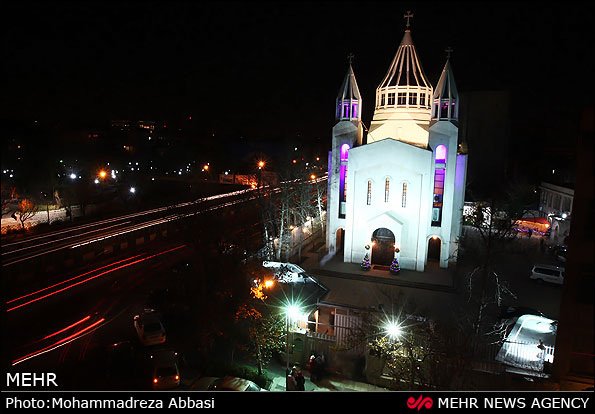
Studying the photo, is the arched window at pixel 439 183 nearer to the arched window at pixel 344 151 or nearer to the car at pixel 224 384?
the arched window at pixel 344 151

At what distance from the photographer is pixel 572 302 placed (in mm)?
8102

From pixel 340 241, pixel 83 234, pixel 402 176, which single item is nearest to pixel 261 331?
pixel 402 176

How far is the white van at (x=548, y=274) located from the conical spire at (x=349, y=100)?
13.8 meters

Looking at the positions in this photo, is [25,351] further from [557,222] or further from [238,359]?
[557,222]

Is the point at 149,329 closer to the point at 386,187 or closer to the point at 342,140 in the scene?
the point at 386,187

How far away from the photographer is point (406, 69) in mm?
25844

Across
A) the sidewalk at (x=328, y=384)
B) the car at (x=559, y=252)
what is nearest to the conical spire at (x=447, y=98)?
the car at (x=559, y=252)

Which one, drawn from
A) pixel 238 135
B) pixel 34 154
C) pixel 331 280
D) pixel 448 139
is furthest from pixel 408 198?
pixel 238 135

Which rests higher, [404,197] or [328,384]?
[404,197]

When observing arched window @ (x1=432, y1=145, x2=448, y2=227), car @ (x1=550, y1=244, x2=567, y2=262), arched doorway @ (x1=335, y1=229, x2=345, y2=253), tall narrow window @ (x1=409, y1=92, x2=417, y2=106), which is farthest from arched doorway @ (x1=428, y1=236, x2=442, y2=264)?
tall narrow window @ (x1=409, y1=92, x2=417, y2=106)

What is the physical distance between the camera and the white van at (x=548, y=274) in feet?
67.2
